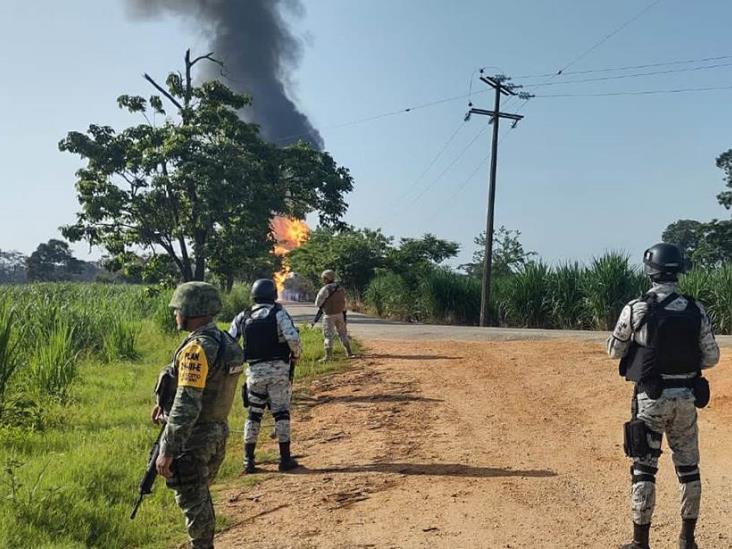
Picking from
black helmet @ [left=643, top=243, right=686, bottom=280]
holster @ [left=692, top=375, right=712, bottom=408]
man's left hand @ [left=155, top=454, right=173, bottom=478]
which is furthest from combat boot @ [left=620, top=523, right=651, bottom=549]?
man's left hand @ [left=155, top=454, right=173, bottom=478]

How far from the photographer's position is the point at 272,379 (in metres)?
6.67

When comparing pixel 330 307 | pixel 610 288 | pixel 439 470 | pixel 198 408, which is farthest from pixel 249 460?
pixel 610 288

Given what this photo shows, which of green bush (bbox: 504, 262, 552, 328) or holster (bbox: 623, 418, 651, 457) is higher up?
green bush (bbox: 504, 262, 552, 328)

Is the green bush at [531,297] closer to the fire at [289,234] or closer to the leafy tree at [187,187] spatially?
the leafy tree at [187,187]

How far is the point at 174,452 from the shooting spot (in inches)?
144

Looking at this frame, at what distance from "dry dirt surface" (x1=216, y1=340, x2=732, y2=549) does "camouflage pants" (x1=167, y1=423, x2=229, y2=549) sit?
83cm

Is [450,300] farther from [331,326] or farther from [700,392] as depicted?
[700,392]

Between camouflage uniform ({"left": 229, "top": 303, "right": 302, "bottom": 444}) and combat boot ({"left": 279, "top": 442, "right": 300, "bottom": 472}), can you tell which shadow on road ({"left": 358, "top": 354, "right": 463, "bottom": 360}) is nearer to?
camouflage uniform ({"left": 229, "top": 303, "right": 302, "bottom": 444})

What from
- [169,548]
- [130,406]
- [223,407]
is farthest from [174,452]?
[130,406]

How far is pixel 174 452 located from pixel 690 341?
10.4 ft

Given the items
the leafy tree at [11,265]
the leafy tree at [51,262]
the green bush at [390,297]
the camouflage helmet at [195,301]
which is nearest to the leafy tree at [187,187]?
the green bush at [390,297]

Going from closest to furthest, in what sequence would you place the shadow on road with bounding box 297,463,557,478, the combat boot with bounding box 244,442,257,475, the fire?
the shadow on road with bounding box 297,463,557,478 → the combat boot with bounding box 244,442,257,475 → the fire

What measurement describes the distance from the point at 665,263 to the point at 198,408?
3.02 metres

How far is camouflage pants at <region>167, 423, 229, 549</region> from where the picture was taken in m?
3.76
